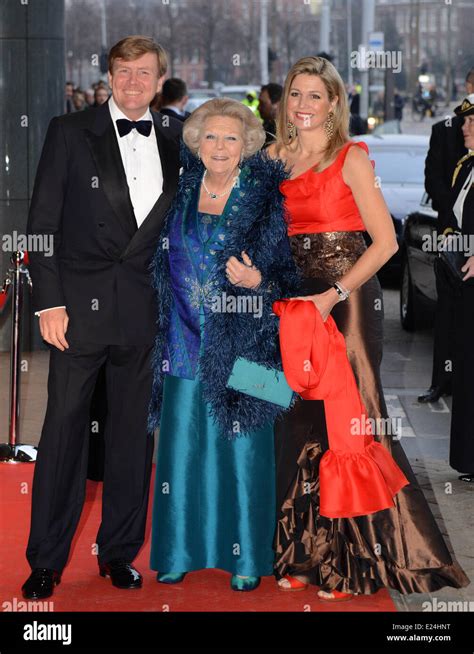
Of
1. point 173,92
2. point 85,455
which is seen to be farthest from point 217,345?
point 173,92

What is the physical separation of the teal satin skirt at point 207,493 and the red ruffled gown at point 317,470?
0.34 ft

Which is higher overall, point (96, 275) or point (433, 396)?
point (96, 275)

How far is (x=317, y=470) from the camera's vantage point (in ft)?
17.7

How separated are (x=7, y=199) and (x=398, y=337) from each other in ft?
12.5

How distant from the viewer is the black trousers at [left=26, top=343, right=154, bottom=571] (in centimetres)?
531

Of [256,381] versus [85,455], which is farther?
[85,455]

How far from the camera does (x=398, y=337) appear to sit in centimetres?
1236

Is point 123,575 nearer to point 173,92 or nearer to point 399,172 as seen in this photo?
point 173,92

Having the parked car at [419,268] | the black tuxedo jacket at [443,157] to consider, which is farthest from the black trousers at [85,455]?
the parked car at [419,268]

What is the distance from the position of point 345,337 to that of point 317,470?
556 mm

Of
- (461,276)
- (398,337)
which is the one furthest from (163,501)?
(398,337)

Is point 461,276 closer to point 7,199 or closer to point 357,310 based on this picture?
point 357,310
